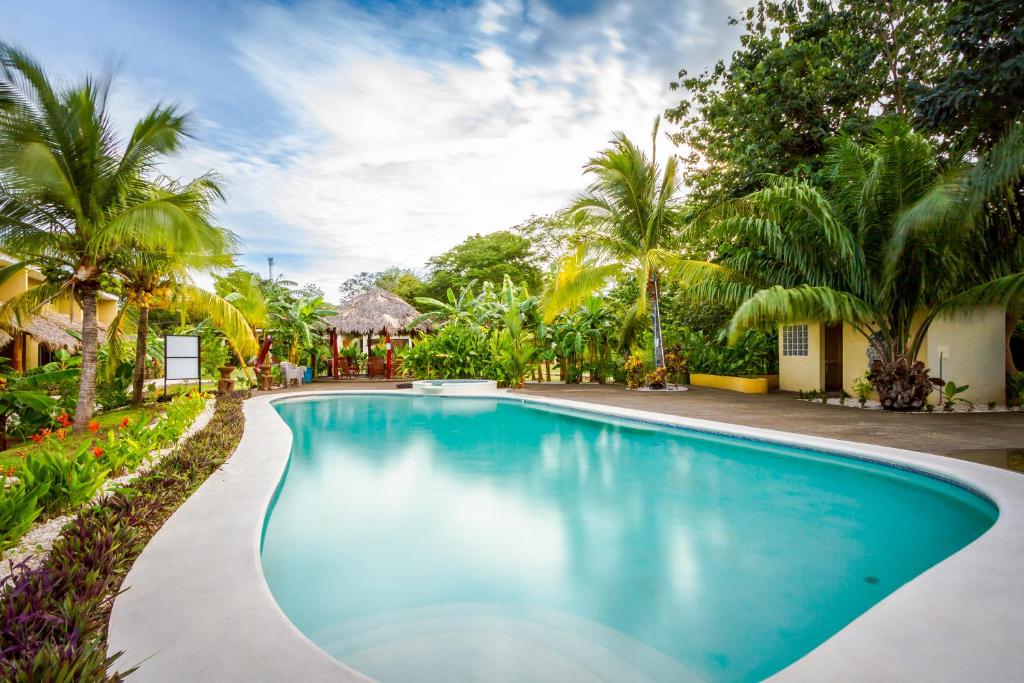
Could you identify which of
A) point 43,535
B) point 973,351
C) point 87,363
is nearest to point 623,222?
point 973,351

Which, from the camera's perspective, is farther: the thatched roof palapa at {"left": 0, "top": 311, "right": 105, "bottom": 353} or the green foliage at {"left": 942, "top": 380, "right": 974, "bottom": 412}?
the thatched roof palapa at {"left": 0, "top": 311, "right": 105, "bottom": 353}

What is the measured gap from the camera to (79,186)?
7.74 meters

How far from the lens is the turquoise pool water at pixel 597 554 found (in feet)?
9.05

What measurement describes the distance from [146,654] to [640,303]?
12703 mm

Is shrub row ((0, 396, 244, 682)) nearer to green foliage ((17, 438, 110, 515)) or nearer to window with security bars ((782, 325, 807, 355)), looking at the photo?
green foliage ((17, 438, 110, 515))

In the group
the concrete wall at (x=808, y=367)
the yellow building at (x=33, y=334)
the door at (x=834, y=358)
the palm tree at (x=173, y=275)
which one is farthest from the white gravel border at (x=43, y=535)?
the door at (x=834, y=358)

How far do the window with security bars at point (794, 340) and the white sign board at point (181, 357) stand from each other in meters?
13.6

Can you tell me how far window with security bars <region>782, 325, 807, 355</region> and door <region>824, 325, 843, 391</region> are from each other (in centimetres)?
52

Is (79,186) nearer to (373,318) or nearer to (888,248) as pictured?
(888,248)

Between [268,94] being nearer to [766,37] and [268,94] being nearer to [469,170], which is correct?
[469,170]

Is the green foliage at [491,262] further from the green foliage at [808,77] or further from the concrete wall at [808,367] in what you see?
the concrete wall at [808,367]

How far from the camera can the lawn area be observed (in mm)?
5551

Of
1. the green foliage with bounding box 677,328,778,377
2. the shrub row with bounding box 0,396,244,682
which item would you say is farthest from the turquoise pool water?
the green foliage with bounding box 677,328,778,377

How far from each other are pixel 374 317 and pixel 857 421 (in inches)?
666
